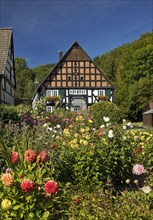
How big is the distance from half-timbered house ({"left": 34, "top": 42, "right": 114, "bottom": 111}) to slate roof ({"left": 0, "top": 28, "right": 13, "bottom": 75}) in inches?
300

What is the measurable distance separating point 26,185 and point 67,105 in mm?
27492

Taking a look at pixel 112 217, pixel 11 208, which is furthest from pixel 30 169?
pixel 112 217

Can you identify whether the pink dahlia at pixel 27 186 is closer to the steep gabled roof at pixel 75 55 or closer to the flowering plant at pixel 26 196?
the flowering plant at pixel 26 196

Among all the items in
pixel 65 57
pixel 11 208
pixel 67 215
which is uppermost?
pixel 65 57

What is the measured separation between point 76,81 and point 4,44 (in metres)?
10.2

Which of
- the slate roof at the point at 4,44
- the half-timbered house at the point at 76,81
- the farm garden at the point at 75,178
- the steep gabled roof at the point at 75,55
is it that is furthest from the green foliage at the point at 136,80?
the farm garden at the point at 75,178

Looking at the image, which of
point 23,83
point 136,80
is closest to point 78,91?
point 136,80

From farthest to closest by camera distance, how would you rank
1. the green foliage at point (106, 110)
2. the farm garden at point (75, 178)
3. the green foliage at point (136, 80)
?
1. the green foliage at point (136, 80)
2. the green foliage at point (106, 110)
3. the farm garden at point (75, 178)

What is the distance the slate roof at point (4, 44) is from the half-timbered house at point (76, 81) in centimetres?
762

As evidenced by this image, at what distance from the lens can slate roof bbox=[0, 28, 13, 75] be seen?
22122 millimetres

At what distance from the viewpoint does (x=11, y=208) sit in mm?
2111

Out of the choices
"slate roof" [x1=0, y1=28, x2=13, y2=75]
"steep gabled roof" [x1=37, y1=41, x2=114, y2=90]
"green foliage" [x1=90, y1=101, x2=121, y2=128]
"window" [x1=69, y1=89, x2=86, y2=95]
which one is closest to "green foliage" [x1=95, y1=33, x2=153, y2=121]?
"window" [x1=69, y1=89, x2=86, y2=95]

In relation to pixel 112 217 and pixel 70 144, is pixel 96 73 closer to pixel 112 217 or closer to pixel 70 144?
pixel 70 144

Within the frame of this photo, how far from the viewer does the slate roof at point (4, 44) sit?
22122mm
